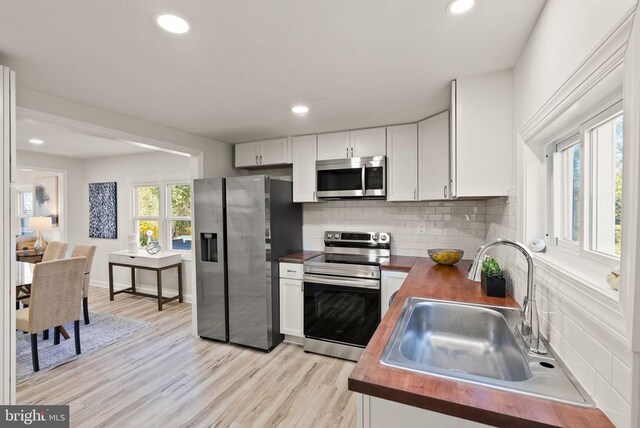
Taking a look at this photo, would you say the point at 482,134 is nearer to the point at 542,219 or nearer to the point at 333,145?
the point at 542,219

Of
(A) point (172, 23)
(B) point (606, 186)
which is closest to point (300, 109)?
(A) point (172, 23)

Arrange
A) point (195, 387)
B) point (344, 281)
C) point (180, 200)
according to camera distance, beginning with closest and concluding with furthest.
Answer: point (195, 387) → point (344, 281) → point (180, 200)

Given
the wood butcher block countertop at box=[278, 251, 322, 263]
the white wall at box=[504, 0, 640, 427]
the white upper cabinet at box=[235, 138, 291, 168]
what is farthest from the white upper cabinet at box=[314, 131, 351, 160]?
the white wall at box=[504, 0, 640, 427]

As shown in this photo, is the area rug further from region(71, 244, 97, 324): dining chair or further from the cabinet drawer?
the cabinet drawer

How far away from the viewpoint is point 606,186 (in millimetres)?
1043

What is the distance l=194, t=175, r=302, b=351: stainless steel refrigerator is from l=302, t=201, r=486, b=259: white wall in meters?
0.42

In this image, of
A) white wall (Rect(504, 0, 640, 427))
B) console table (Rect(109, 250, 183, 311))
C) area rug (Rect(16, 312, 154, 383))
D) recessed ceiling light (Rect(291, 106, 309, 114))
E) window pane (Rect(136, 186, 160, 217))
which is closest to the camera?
white wall (Rect(504, 0, 640, 427))

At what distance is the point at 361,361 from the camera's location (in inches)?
39.6

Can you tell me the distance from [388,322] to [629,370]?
2.56 ft

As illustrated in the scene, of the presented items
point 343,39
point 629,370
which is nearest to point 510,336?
point 629,370

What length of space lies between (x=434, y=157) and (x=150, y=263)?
13.1 ft

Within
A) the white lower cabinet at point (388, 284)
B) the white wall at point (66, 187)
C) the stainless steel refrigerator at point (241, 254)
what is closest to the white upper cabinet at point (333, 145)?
the stainless steel refrigerator at point (241, 254)

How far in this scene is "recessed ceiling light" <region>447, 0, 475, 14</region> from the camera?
1.23m

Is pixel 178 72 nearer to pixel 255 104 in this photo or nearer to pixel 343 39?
pixel 255 104
